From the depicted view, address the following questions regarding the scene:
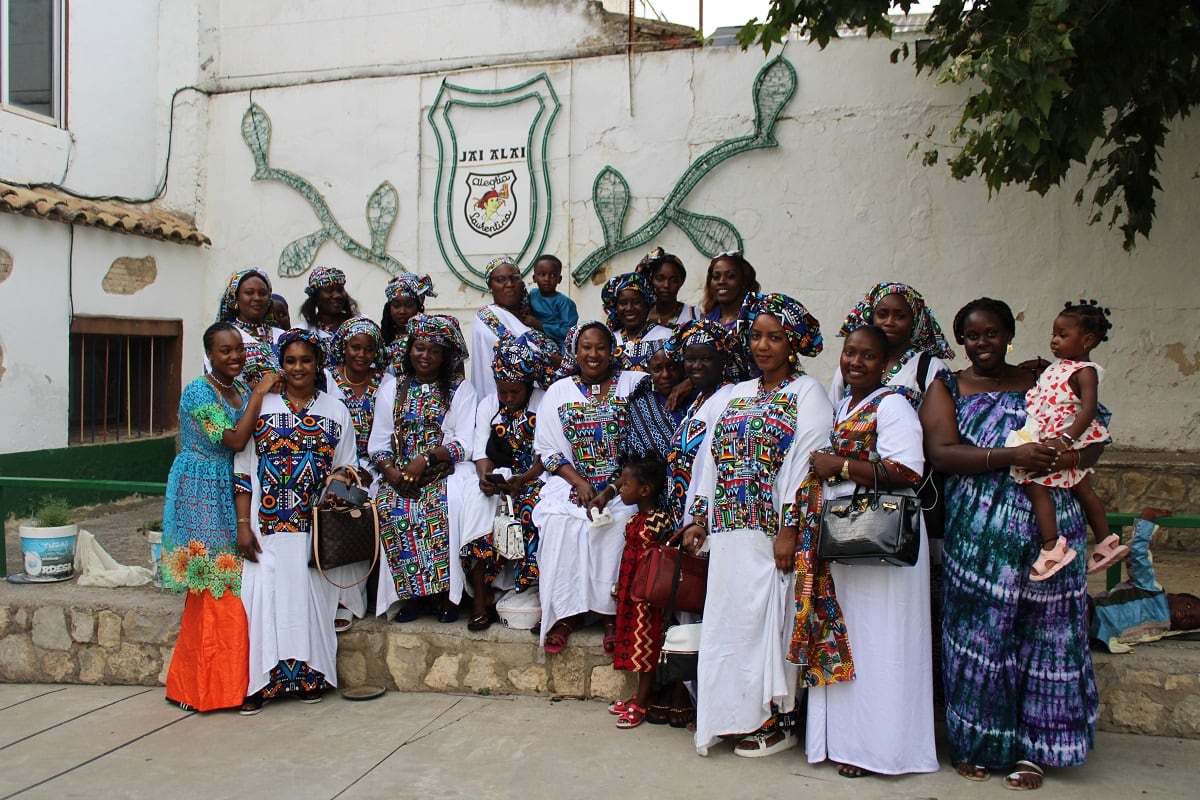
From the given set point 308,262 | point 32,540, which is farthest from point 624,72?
point 32,540

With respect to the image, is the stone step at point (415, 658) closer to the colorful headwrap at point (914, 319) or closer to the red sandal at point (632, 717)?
the red sandal at point (632, 717)

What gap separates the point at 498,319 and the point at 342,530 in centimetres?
188

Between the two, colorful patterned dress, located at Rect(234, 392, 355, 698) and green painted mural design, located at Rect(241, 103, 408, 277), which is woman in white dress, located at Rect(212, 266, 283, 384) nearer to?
colorful patterned dress, located at Rect(234, 392, 355, 698)

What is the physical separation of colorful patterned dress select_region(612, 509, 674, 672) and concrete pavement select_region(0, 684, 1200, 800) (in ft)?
0.94

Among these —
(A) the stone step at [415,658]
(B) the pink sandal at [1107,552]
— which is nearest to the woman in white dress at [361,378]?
(A) the stone step at [415,658]

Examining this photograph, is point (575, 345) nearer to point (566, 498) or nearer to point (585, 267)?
point (566, 498)

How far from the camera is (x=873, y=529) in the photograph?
144 inches

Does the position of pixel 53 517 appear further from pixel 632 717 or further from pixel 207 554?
pixel 632 717

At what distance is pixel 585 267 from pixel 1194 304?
481 cm

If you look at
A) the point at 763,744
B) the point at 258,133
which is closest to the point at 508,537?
the point at 763,744

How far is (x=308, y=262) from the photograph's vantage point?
32.2ft

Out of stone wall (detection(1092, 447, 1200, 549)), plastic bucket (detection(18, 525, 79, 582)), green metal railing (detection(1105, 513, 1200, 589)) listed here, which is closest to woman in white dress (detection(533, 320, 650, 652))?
green metal railing (detection(1105, 513, 1200, 589))

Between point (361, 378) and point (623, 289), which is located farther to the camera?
point (361, 378)

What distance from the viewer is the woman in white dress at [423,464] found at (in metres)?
5.02
